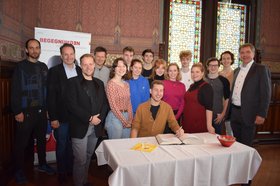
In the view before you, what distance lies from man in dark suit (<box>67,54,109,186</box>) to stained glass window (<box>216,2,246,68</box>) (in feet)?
12.3

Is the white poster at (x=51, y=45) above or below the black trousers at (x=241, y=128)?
above

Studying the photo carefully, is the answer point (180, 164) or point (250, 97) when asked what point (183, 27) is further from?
point (180, 164)

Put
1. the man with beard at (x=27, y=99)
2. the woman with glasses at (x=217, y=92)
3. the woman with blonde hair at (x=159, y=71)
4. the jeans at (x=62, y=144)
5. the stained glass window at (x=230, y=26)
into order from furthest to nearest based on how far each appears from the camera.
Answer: the stained glass window at (x=230, y=26) → the woman with glasses at (x=217, y=92) → the woman with blonde hair at (x=159, y=71) → the jeans at (x=62, y=144) → the man with beard at (x=27, y=99)

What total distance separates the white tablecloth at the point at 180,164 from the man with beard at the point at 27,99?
1.40m

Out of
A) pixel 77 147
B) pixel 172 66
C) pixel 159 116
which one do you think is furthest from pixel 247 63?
pixel 77 147

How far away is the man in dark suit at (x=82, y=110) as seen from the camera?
2387 mm

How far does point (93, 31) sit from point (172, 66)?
7.14 ft

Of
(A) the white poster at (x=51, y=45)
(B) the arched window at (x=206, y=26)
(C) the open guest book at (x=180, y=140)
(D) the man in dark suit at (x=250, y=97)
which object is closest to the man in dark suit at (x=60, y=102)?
(A) the white poster at (x=51, y=45)

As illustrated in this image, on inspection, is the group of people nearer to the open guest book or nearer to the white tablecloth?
the open guest book

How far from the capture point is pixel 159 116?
7.70ft

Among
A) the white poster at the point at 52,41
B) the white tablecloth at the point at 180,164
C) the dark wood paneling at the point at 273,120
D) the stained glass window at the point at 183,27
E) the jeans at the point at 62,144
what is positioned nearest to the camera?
the white tablecloth at the point at 180,164

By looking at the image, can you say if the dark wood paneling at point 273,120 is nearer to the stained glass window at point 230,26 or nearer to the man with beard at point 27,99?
the stained glass window at point 230,26

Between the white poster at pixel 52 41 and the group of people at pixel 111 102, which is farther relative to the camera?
the white poster at pixel 52 41

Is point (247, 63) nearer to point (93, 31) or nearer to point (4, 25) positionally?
point (93, 31)
